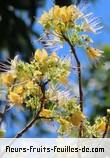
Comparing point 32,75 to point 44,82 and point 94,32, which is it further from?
point 94,32

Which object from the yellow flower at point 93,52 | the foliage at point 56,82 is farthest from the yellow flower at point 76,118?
the yellow flower at point 93,52

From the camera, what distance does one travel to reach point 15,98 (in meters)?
0.95

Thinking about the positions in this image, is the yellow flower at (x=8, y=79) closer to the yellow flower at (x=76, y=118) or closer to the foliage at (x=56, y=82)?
the foliage at (x=56, y=82)

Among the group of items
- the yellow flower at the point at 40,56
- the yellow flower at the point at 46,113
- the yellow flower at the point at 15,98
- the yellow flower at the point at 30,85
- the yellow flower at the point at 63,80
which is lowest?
the yellow flower at the point at 46,113

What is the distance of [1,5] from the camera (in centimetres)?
654

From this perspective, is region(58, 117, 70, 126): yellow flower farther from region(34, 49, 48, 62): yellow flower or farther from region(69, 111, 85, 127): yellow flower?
region(34, 49, 48, 62): yellow flower

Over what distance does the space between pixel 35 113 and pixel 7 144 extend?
64 mm

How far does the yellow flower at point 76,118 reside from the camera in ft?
3.03

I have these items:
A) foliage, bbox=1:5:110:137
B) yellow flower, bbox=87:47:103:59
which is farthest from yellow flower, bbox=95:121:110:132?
yellow flower, bbox=87:47:103:59

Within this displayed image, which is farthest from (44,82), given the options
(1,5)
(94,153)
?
(1,5)

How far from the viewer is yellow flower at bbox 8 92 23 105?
946 millimetres

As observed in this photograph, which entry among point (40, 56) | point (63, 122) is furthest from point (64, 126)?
point (40, 56)

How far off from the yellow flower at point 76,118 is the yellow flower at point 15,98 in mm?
86

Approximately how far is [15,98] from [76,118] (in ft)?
0.33
